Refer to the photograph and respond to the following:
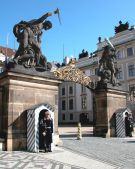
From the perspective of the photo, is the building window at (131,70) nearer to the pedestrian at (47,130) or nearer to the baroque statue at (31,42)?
the baroque statue at (31,42)

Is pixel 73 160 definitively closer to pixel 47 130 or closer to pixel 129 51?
pixel 47 130

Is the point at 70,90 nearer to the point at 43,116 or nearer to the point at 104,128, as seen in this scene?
the point at 104,128

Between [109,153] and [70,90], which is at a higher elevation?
[70,90]

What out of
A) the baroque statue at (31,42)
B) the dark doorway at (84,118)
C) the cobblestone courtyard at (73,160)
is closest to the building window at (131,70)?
the dark doorway at (84,118)

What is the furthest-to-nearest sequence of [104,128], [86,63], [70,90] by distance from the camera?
[70,90] < [86,63] < [104,128]

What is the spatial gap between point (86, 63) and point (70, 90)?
29.1 feet

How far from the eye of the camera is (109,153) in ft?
34.9

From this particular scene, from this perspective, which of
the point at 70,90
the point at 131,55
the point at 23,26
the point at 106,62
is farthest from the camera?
the point at 70,90

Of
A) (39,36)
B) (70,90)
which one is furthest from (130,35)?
(39,36)

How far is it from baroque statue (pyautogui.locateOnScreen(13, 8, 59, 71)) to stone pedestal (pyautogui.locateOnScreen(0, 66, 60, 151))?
1.80 feet

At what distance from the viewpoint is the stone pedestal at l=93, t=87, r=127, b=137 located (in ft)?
58.2

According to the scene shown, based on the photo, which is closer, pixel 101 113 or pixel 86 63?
pixel 101 113

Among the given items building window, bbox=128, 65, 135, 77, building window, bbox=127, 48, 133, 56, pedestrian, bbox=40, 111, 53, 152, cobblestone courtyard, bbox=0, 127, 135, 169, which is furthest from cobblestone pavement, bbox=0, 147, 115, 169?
building window, bbox=127, 48, 133, 56

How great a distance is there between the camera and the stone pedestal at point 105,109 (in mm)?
17734
